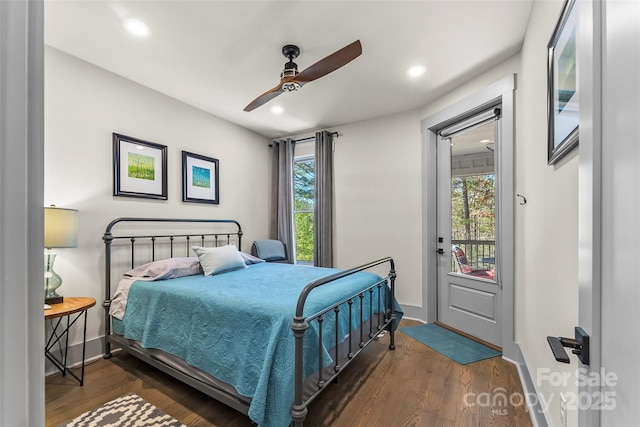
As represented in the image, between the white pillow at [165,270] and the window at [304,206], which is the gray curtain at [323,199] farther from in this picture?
the white pillow at [165,270]

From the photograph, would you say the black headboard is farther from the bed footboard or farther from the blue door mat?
the blue door mat

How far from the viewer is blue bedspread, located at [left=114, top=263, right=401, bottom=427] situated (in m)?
1.49

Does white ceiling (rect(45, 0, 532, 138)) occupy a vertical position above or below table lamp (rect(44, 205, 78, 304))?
above

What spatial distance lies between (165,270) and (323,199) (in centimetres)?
226

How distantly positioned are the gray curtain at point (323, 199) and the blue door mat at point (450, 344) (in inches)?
57.9

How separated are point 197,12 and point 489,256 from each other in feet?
10.8

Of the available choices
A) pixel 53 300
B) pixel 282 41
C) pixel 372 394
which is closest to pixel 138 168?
pixel 53 300

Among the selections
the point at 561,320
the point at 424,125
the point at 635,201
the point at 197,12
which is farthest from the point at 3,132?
the point at 424,125

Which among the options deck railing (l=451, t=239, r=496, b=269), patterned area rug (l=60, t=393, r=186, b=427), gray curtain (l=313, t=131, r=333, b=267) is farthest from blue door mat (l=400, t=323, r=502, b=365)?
patterned area rug (l=60, t=393, r=186, b=427)

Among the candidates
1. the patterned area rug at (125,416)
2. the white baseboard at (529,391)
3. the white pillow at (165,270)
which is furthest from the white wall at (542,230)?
the white pillow at (165,270)

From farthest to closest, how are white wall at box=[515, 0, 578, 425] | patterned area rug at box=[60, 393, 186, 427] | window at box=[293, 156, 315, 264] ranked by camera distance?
window at box=[293, 156, 315, 264] < patterned area rug at box=[60, 393, 186, 427] < white wall at box=[515, 0, 578, 425]

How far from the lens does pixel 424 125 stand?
11.3 ft

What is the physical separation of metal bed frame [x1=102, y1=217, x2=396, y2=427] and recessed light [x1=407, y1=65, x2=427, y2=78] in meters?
1.81

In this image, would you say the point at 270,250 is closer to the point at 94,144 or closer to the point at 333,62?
the point at 94,144
